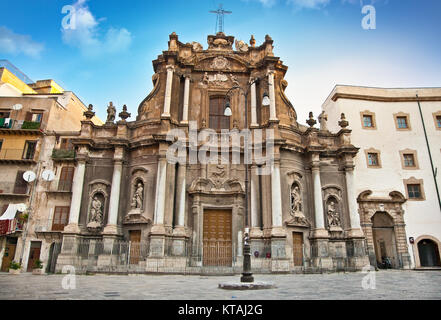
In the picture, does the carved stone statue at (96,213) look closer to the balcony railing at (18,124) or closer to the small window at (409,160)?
the balcony railing at (18,124)

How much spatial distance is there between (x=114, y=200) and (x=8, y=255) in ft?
30.5

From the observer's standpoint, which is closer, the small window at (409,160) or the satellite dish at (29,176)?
the satellite dish at (29,176)

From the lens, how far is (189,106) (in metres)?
20.3

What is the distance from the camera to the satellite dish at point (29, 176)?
21.9 meters

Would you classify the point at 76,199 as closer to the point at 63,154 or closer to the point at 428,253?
the point at 63,154

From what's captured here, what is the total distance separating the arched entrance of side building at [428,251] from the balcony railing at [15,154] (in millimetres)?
26799

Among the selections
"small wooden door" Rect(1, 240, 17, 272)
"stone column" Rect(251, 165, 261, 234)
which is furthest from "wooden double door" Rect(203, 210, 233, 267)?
"small wooden door" Rect(1, 240, 17, 272)

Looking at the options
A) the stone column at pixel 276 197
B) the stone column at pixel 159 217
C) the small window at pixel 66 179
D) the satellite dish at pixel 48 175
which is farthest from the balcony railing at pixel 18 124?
the stone column at pixel 276 197

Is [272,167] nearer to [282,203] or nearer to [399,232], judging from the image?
[282,203]

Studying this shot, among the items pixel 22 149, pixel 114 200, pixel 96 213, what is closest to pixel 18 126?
pixel 22 149

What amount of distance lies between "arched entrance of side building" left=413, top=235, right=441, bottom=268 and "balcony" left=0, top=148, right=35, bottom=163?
26.5 m

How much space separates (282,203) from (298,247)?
2.52 metres

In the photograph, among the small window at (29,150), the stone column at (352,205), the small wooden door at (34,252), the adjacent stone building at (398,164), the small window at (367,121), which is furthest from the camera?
the small window at (367,121)

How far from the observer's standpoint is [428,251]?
21.9m
